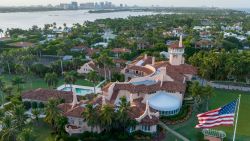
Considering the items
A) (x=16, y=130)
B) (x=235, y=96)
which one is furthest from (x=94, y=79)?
(x=235, y=96)

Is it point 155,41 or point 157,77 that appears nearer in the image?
Result: point 157,77

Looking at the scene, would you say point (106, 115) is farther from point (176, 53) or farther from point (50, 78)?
point (176, 53)

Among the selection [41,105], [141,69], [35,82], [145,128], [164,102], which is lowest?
[35,82]

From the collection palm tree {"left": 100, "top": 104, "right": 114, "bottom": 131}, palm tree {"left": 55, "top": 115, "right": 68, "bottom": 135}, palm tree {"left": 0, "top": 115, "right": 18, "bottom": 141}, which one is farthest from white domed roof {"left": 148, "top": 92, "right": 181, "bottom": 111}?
palm tree {"left": 0, "top": 115, "right": 18, "bottom": 141}

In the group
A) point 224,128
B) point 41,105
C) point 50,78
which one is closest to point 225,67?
point 224,128

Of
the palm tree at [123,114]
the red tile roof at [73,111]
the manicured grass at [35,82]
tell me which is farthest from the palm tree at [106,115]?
the manicured grass at [35,82]

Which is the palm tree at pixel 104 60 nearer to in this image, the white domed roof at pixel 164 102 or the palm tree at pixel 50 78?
the palm tree at pixel 50 78

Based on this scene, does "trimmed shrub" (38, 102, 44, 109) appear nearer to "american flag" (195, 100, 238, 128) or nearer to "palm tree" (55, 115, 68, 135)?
"palm tree" (55, 115, 68, 135)

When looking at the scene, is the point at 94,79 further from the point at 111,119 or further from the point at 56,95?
the point at 111,119
